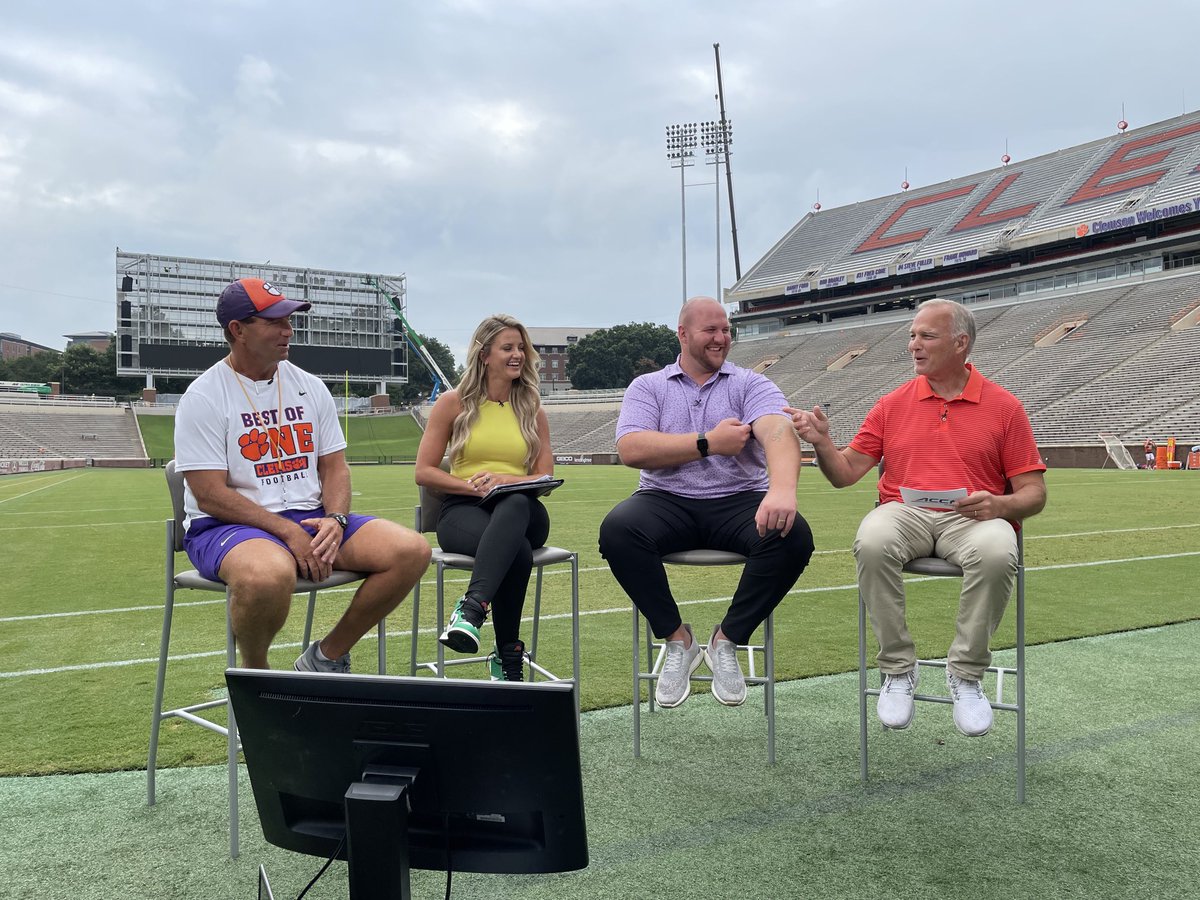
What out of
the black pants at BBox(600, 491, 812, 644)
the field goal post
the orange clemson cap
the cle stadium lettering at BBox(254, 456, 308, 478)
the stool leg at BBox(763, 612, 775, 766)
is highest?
the orange clemson cap

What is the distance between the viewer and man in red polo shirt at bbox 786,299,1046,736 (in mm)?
3156

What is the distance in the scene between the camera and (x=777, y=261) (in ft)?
213

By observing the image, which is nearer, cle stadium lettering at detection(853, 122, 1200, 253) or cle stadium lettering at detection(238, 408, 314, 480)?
cle stadium lettering at detection(238, 408, 314, 480)

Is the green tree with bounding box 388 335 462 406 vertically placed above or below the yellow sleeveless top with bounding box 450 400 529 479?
above

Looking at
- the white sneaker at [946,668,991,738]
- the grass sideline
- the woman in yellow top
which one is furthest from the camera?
the grass sideline

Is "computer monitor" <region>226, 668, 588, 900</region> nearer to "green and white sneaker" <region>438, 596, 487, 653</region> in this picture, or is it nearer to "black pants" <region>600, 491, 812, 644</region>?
"green and white sneaker" <region>438, 596, 487, 653</region>

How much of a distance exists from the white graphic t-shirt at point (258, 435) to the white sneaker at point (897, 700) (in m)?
2.21

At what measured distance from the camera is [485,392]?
4168 mm

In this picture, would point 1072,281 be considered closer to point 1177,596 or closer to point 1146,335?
point 1146,335

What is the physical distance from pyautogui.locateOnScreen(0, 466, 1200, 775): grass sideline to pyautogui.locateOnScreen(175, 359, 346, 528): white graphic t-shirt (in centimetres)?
109

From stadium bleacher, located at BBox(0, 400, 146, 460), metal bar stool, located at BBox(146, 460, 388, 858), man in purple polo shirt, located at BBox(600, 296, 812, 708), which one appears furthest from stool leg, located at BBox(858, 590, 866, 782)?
stadium bleacher, located at BBox(0, 400, 146, 460)

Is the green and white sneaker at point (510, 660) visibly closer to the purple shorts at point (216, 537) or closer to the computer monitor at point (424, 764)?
the purple shorts at point (216, 537)

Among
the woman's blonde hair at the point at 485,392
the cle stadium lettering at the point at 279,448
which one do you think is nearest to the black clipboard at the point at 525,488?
the woman's blonde hair at the point at 485,392

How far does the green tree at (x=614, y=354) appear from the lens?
306ft
